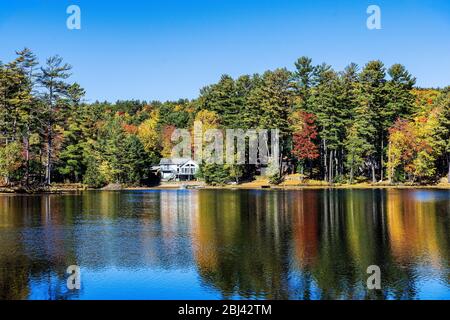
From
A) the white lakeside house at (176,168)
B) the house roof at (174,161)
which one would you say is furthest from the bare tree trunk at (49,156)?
the house roof at (174,161)

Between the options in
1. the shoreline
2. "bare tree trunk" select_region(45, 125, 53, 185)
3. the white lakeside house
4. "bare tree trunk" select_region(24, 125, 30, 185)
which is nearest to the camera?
"bare tree trunk" select_region(24, 125, 30, 185)

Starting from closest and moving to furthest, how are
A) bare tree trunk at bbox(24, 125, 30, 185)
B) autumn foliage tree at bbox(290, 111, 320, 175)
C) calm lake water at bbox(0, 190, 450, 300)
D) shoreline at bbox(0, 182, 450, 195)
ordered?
calm lake water at bbox(0, 190, 450, 300), bare tree trunk at bbox(24, 125, 30, 185), shoreline at bbox(0, 182, 450, 195), autumn foliage tree at bbox(290, 111, 320, 175)

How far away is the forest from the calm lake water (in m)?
31.6

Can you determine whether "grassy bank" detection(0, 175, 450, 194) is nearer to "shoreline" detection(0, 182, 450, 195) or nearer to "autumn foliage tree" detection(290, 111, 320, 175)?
"shoreline" detection(0, 182, 450, 195)

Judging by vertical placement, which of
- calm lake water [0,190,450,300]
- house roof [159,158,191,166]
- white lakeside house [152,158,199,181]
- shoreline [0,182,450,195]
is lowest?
calm lake water [0,190,450,300]

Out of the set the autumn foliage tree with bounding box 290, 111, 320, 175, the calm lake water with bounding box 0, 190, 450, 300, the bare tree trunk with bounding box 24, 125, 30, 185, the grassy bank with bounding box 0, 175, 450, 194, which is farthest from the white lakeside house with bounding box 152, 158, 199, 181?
the calm lake water with bounding box 0, 190, 450, 300

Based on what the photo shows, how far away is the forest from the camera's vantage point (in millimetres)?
67000

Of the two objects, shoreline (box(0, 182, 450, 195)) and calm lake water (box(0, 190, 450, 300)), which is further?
shoreline (box(0, 182, 450, 195))

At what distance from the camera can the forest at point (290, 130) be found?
67.0 meters

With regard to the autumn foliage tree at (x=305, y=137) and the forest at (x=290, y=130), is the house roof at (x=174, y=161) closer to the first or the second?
the forest at (x=290, y=130)

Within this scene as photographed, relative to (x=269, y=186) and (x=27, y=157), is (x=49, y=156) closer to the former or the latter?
(x=27, y=157)
